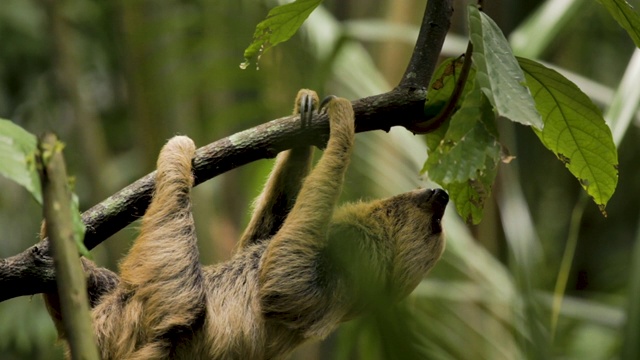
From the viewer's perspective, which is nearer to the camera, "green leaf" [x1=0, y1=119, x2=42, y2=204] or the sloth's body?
"green leaf" [x1=0, y1=119, x2=42, y2=204]

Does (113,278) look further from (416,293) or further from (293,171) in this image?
(416,293)

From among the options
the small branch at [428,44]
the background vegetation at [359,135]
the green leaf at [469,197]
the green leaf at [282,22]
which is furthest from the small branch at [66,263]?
the small branch at [428,44]

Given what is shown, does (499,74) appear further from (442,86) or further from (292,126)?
(292,126)

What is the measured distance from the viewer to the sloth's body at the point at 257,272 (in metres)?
3.53

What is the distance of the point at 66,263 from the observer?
1.33 meters

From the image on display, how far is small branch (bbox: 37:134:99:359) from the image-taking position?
4.27 feet

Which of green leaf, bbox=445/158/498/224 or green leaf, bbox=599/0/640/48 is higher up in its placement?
green leaf, bbox=599/0/640/48

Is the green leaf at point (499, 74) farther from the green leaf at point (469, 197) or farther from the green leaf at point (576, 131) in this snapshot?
the green leaf at point (469, 197)

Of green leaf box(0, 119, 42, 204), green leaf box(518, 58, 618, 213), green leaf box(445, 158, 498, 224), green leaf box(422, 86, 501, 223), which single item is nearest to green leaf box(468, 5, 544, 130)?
green leaf box(422, 86, 501, 223)

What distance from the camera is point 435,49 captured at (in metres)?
3.21

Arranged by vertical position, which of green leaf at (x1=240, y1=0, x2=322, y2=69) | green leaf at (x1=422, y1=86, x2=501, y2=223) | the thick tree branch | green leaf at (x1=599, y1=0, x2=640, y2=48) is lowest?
green leaf at (x1=422, y1=86, x2=501, y2=223)

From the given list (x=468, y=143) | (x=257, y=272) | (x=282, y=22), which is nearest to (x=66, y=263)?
(x=468, y=143)

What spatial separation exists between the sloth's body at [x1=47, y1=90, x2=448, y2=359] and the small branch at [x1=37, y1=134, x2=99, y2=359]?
2.03 metres

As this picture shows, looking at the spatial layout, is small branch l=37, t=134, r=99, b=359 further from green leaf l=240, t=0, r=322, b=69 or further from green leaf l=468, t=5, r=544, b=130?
green leaf l=240, t=0, r=322, b=69
